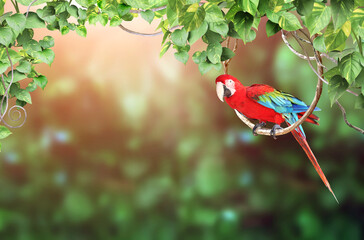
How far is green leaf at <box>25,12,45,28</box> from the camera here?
122 cm

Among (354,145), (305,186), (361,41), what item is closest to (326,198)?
(305,186)

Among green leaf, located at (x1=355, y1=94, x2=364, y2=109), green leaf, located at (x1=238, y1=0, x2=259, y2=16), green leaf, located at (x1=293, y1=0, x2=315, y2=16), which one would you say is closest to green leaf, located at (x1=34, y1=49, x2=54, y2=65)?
green leaf, located at (x1=238, y1=0, x2=259, y2=16)

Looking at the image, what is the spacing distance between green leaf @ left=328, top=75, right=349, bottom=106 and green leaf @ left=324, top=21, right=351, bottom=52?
8cm

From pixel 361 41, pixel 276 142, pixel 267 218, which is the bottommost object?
pixel 267 218

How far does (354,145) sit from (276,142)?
15.3 inches

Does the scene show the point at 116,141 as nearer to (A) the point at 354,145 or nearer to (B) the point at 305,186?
(B) the point at 305,186

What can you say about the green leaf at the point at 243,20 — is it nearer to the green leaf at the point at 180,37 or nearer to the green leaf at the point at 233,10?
the green leaf at the point at 233,10

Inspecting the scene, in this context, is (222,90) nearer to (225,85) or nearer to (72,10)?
(225,85)

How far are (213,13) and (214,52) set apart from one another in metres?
0.13

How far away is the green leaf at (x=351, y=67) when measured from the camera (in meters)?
1.07

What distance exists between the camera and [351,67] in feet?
3.51

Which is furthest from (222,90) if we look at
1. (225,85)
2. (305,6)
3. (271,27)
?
(305,6)

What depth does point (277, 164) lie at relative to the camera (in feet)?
7.44

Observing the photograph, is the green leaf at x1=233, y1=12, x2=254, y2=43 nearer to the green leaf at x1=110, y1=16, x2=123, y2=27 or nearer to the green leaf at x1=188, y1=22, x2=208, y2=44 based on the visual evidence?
the green leaf at x1=188, y1=22, x2=208, y2=44
